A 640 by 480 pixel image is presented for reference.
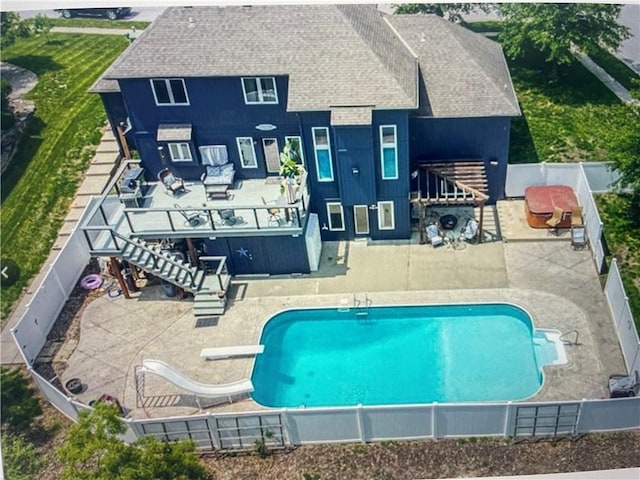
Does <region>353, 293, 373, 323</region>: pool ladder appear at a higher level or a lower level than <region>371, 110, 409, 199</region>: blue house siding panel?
lower


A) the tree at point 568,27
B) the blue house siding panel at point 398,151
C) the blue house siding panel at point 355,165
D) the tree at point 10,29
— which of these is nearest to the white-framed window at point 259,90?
the blue house siding panel at point 355,165

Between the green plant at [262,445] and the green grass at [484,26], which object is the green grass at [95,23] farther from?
the green plant at [262,445]

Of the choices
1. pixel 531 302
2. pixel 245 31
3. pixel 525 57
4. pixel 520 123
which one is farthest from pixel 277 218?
pixel 525 57

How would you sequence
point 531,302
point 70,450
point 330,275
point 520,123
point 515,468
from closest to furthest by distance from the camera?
point 70,450
point 515,468
point 531,302
point 330,275
point 520,123

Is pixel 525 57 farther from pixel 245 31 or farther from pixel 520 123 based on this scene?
pixel 245 31

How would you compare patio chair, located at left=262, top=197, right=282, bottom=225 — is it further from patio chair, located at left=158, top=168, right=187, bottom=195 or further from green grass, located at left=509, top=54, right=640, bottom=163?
green grass, located at left=509, top=54, right=640, bottom=163

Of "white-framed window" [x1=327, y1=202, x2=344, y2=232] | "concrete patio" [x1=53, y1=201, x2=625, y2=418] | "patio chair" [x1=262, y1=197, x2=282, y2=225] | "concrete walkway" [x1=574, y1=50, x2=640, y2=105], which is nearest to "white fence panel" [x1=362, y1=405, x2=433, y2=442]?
"concrete patio" [x1=53, y1=201, x2=625, y2=418]

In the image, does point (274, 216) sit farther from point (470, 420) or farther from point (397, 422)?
point (470, 420)
